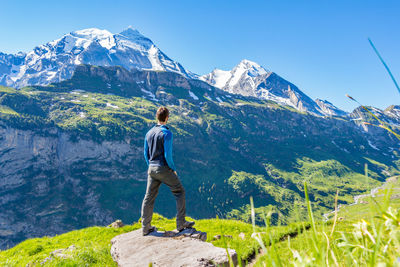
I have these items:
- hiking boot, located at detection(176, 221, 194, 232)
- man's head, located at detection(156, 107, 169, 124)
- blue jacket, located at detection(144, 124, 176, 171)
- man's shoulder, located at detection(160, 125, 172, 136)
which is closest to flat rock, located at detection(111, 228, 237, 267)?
hiking boot, located at detection(176, 221, 194, 232)

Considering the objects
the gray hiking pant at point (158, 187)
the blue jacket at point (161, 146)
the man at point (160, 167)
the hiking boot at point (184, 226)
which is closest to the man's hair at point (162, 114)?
the man at point (160, 167)

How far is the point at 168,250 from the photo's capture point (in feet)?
23.8

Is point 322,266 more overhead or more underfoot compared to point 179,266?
more overhead

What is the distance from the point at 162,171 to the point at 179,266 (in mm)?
3163

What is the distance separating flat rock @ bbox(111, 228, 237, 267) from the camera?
21.4ft

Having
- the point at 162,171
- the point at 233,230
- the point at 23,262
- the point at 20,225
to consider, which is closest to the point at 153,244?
the point at 162,171

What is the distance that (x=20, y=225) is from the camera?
A: 188 meters

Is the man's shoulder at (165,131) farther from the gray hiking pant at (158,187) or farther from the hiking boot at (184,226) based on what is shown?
the hiking boot at (184,226)

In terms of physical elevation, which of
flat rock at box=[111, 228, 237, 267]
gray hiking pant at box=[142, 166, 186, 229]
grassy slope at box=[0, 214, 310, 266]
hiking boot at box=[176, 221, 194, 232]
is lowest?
grassy slope at box=[0, 214, 310, 266]

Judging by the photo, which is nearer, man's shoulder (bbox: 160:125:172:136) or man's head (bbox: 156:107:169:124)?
man's shoulder (bbox: 160:125:172:136)

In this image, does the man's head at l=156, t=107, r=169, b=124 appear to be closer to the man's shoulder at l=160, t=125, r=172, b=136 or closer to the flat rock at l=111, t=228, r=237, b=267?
the man's shoulder at l=160, t=125, r=172, b=136

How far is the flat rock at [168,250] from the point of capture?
256 inches

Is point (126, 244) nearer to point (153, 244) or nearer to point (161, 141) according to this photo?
point (153, 244)

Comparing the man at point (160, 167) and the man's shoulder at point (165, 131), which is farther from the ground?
the man's shoulder at point (165, 131)
